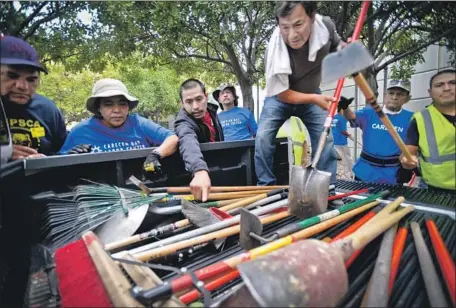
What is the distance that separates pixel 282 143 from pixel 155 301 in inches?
74.8

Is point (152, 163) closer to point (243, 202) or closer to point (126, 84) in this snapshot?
point (243, 202)

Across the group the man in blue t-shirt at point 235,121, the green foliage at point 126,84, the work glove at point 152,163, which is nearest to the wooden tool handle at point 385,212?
the work glove at point 152,163

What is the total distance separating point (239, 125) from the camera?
14.3 ft

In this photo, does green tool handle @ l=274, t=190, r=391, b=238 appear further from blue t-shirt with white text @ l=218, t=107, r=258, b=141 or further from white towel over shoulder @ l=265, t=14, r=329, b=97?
blue t-shirt with white text @ l=218, t=107, r=258, b=141

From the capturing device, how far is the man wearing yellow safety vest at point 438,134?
3.53ft

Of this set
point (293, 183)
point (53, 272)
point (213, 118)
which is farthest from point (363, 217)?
point (213, 118)

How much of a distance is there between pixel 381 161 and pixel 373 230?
1.94 m

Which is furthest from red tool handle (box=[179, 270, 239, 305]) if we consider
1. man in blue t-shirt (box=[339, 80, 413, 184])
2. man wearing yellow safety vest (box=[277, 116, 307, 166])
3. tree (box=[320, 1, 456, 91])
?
man in blue t-shirt (box=[339, 80, 413, 184])

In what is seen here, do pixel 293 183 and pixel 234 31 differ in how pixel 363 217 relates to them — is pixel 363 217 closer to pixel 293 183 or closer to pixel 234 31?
pixel 293 183

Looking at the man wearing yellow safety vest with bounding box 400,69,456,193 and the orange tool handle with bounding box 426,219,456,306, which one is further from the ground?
the man wearing yellow safety vest with bounding box 400,69,456,193

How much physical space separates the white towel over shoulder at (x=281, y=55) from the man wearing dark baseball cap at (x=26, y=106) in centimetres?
100

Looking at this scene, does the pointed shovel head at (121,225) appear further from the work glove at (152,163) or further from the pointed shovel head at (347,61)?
the pointed shovel head at (347,61)

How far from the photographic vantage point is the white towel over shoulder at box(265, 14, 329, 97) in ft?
4.09

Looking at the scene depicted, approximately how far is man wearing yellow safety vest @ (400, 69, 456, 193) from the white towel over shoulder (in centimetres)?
48
